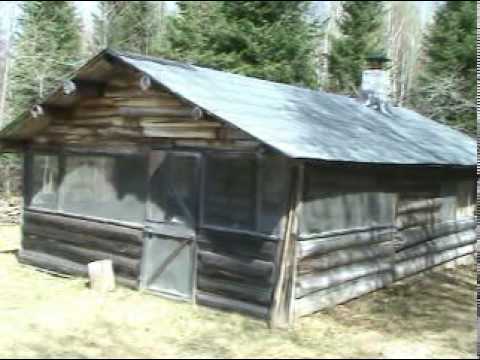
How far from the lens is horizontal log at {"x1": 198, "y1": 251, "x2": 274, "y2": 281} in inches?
321

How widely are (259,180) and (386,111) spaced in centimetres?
636

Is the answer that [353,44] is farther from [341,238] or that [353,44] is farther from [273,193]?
[273,193]

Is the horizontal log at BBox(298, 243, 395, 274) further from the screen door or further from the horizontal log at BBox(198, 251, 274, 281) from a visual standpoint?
the screen door

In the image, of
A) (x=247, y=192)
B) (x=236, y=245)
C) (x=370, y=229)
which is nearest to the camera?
(x=247, y=192)

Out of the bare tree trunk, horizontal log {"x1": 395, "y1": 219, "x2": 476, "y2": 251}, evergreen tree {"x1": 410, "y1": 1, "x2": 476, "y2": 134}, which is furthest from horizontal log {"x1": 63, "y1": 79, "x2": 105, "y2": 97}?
evergreen tree {"x1": 410, "y1": 1, "x2": 476, "y2": 134}

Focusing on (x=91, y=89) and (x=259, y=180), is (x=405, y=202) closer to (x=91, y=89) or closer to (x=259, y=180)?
(x=259, y=180)

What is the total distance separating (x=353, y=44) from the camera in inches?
1041

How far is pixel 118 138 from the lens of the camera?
10.1m

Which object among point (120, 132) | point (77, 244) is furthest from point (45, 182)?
point (120, 132)

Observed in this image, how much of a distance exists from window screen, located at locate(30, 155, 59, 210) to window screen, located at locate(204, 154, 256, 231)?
3816 mm

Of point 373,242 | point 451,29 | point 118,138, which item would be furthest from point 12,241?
point 451,29

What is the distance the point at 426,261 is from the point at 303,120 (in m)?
4.27

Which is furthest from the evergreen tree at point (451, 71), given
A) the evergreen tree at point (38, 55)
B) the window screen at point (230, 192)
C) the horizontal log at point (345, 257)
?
the window screen at point (230, 192)

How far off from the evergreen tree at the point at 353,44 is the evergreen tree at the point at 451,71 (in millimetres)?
2412
